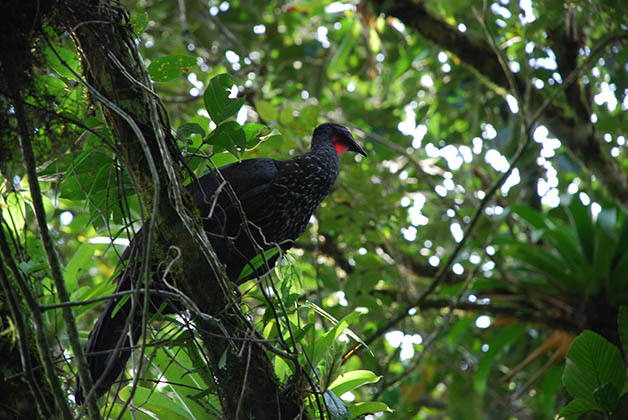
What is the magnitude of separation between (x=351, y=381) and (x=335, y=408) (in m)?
0.28

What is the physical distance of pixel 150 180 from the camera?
5.16 feet

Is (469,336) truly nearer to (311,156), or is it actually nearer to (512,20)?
(512,20)

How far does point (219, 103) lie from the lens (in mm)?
1795

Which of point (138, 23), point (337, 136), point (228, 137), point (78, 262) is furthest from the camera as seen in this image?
point (337, 136)

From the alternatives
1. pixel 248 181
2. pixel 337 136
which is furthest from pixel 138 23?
pixel 337 136

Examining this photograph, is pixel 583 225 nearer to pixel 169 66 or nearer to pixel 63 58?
pixel 169 66

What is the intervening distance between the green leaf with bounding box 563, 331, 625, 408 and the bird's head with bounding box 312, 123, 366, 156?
57.4 inches

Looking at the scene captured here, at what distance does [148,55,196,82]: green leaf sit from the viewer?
174cm

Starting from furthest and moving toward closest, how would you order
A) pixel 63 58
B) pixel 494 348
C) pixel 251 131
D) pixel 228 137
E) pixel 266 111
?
1. pixel 494 348
2. pixel 266 111
3. pixel 251 131
4. pixel 228 137
5. pixel 63 58

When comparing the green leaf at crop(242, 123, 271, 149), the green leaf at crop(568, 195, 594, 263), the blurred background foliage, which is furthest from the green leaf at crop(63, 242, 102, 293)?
the green leaf at crop(568, 195, 594, 263)

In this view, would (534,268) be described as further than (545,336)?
No

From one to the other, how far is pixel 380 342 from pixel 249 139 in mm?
2700

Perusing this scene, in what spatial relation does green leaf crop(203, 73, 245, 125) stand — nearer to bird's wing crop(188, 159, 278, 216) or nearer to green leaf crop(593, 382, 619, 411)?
bird's wing crop(188, 159, 278, 216)

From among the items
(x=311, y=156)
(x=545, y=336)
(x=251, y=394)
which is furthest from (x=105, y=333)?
(x=545, y=336)
